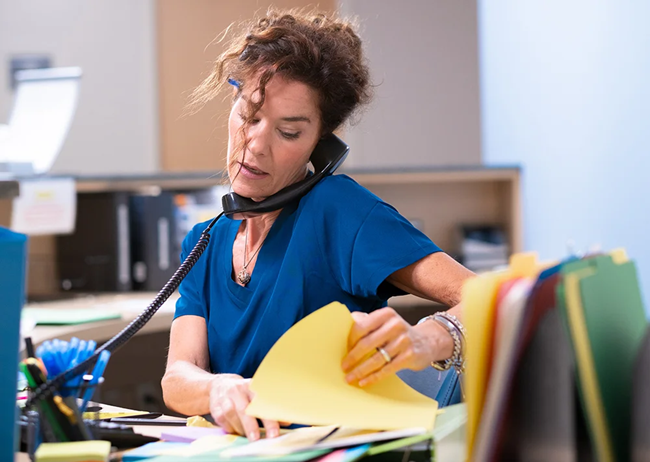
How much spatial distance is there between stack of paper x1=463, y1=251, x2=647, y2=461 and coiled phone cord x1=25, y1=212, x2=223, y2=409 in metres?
0.45

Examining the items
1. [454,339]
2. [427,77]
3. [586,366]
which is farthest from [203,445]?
[427,77]

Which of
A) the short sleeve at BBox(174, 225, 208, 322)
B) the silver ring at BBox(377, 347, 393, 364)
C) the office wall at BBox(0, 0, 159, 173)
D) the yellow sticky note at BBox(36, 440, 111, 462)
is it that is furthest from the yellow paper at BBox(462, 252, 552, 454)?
the office wall at BBox(0, 0, 159, 173)

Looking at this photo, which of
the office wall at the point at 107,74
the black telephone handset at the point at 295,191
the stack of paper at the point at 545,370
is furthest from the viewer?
the office wall at the point at 107,74

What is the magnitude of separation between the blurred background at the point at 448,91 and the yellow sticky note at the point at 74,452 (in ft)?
8.71

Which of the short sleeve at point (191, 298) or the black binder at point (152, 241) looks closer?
the short sleeve at point (191, 298)

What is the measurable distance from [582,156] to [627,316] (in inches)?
140

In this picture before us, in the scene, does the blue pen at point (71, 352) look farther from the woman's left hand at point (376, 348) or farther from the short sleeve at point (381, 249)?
the short sleeve at point (381, 249)

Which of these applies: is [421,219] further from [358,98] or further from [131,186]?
[358,98]

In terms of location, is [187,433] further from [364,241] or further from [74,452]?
[364,241]

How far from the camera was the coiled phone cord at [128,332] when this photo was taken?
2.84 ft

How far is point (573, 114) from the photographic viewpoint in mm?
4211

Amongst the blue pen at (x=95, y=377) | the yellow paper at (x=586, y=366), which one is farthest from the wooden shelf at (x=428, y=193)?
the yellow paper at (x=586, y=366)

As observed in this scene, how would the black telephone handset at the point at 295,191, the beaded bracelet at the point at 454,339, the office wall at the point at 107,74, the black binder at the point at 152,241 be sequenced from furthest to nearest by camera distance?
the office wall at the point at 107,74 < the black binder at the point at 152,241 < the black telephone handset at the point at 295,191 < the beaded bracelet at the point at 454,339

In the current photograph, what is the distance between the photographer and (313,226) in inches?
51.4
